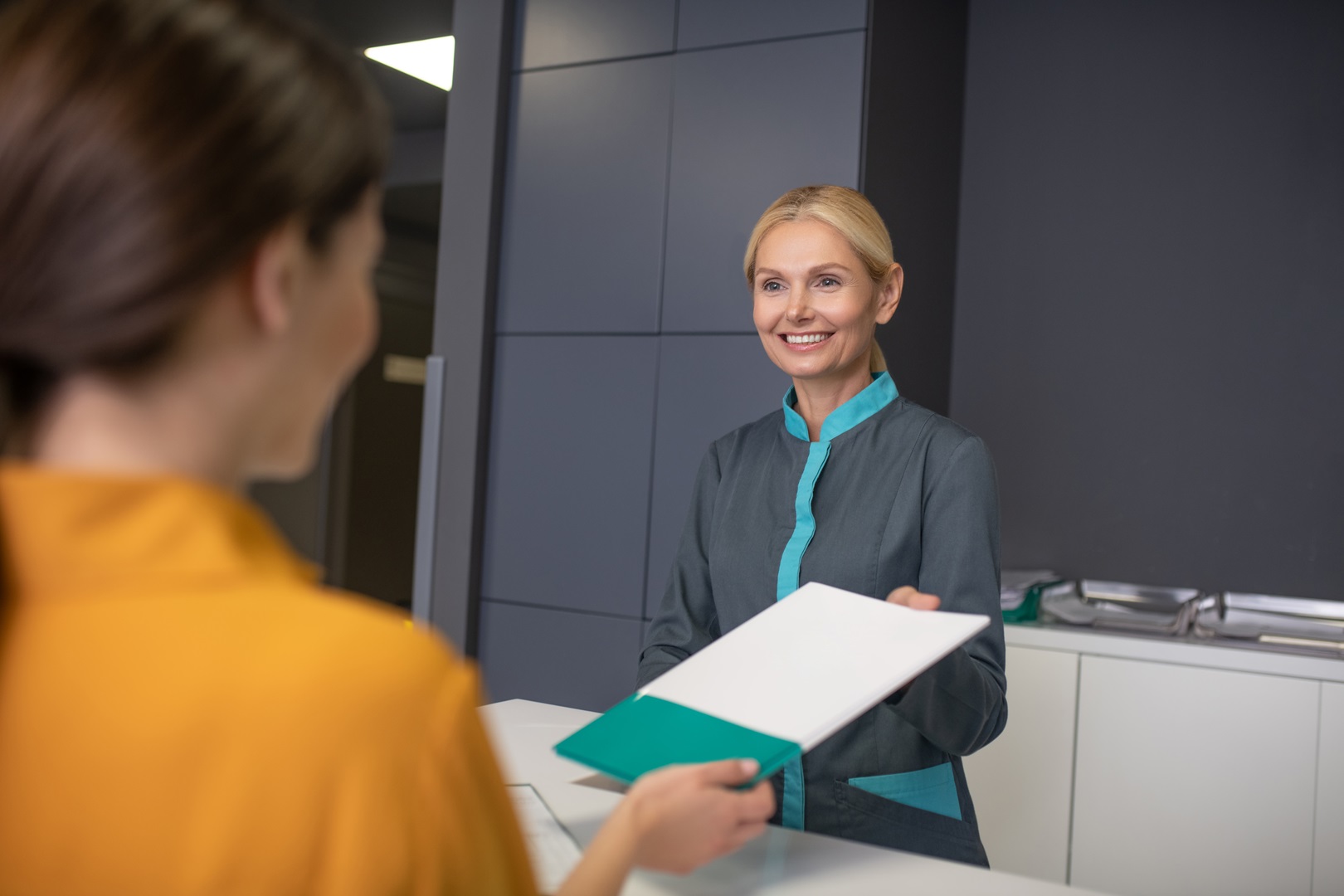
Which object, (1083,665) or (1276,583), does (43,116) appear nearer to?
(1083,665)

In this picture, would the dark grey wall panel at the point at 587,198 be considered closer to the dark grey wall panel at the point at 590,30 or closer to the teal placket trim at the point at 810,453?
the dark grey wall panel at the point at 590,30

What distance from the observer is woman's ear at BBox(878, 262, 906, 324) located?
63.7 inches

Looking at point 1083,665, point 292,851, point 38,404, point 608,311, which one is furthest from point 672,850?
point 608,311

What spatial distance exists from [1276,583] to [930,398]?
1.00 metres

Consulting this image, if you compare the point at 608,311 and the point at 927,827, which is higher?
the point at 608,311

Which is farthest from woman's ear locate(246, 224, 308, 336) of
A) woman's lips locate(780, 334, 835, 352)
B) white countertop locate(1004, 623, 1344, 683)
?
white countertop locate(1004, 623, 1344, 683)

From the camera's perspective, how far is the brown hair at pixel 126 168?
0.45 m

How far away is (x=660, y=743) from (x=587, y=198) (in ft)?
7.33

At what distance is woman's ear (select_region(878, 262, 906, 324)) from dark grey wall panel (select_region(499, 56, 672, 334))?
1.23m

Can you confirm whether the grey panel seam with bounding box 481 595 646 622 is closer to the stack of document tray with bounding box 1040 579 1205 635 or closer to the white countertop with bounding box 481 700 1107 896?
the stack of document tray with bounding box 1040 579 1205 635

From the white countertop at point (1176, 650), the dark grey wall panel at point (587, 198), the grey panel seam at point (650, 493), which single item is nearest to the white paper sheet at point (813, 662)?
the white countertop at point (1176, 650)

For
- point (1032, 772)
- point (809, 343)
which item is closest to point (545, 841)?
point (809, 343)

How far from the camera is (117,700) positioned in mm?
441

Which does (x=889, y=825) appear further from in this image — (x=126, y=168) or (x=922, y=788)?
(x=126, y=168)
